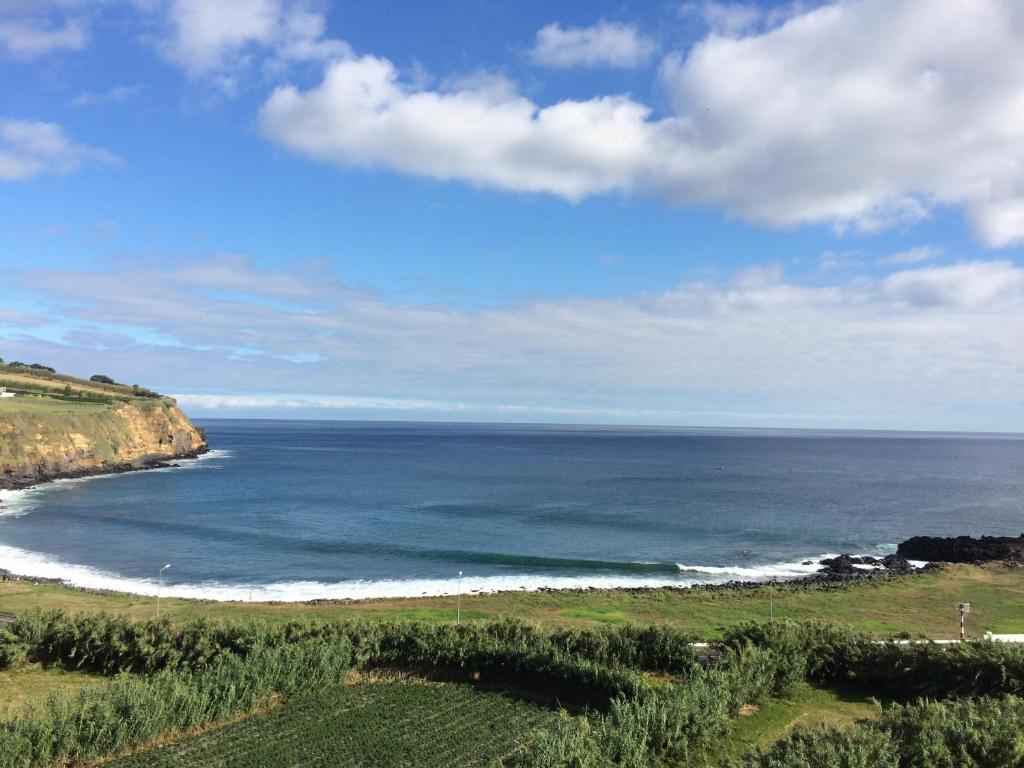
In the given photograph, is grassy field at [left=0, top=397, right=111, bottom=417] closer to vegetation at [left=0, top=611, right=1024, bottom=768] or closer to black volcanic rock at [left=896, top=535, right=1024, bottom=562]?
vegetation at [left=0, top=611, right=1024, bottom=768]

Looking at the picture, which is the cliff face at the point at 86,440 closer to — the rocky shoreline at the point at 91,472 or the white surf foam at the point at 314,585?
the rocky shoreline at the point at 91,472

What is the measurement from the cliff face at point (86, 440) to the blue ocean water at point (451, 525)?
250 inches

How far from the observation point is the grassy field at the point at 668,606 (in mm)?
34812

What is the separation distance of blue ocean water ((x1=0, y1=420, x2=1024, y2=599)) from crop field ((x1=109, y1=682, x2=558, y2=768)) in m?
21.6

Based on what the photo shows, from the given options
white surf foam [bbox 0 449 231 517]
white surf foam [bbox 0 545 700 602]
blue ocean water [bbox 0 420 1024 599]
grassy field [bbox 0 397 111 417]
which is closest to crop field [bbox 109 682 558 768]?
white surf foam [bbox 0 545 700 602]

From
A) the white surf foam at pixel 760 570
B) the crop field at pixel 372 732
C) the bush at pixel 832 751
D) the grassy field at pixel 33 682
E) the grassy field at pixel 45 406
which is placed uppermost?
the grassy field at pixel 45 406

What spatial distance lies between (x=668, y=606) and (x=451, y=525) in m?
31.3

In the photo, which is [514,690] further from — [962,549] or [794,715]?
[962,549]

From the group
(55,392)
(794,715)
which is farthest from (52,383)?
(794,715)

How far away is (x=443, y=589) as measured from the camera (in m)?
44.2

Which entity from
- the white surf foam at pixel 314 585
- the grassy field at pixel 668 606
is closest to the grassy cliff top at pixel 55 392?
the white surf foam at pixel 314 585

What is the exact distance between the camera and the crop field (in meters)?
18.0

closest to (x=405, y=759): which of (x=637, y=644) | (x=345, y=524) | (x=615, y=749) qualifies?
(x=615, y=749)

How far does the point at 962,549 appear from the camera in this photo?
54.7m
